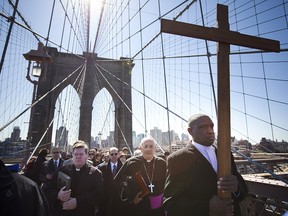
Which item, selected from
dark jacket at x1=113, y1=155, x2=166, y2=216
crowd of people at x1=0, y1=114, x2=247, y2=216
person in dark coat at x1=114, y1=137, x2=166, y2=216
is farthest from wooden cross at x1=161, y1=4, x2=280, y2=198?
dark jacket at x1=113, y1=155, x2=166, y2=216

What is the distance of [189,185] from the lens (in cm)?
125

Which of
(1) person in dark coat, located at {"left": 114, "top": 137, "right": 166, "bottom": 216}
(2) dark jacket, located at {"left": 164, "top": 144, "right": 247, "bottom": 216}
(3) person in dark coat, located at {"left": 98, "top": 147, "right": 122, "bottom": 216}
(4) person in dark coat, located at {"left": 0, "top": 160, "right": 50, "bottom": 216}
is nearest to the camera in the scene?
(4) person in dark coat, located at {"left": 0, "top": 160, "right": 50, "bottom": 216}

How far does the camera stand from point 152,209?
7.02ft

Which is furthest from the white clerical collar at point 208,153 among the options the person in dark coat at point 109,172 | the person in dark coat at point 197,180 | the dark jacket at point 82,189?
the person in dark coat at point 109,172

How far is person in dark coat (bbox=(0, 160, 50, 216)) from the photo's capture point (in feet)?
2.20

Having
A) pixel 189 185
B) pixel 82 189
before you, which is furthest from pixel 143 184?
pixel 189 185

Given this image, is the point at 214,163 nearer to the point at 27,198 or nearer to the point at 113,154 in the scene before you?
the point at 27,198

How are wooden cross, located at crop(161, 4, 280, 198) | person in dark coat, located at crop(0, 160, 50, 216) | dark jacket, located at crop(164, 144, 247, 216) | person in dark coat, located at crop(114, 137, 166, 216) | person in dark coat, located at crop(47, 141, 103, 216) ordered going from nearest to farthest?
person in dark coat, located at crop(0, 160, 50, 216) < wooden cross, located at crop(161, 4, 280, 198) < dark jacket, located at crop(164, 144, 247, 216) < person in dark coat, located at crop(47, 141, 103, 216) < person in dark coat, located at crop(114, 137, 166, 216)

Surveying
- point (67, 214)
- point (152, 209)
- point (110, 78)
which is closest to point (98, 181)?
point (67, 214)

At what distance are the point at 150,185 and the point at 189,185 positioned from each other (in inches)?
41.5

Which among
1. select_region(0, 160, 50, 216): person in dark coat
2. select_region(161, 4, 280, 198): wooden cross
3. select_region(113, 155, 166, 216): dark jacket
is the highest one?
select_region(161, 4, 280, 198): wooden cross

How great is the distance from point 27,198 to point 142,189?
138 cm

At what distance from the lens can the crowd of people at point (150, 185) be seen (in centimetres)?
108

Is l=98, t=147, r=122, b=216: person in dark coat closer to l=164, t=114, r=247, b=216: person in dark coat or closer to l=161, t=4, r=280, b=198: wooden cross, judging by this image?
l=164, t=114, r=247, b=216: person in dark coat
